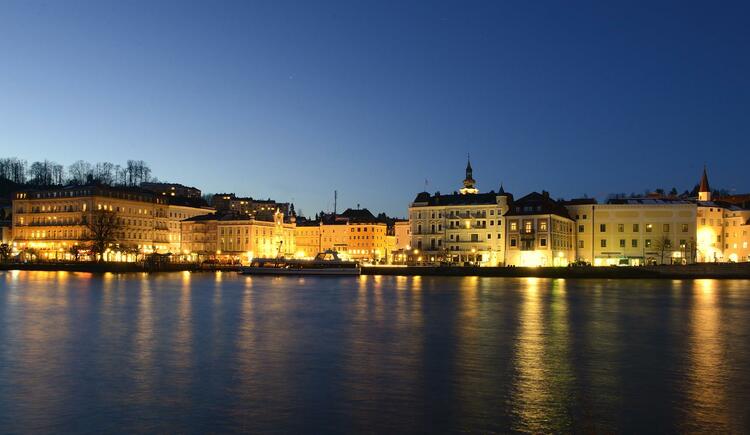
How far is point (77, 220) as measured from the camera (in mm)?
111000

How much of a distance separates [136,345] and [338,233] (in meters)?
128

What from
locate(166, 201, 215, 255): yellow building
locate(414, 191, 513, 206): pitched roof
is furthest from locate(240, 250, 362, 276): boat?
locate(166, 201, 215, 255): yellow building

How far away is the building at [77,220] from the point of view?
110688 mm

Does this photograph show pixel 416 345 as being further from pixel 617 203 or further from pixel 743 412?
Answer: pixel 617 203

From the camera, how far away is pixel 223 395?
1596 cm

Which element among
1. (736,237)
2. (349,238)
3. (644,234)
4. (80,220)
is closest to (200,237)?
(80,220)

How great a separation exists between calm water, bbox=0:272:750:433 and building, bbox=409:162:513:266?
189ft

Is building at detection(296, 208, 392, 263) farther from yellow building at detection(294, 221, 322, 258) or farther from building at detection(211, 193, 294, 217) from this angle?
building at detection(211, 193, 294, 217)

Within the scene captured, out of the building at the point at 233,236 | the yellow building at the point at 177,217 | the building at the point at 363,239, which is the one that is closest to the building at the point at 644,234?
the building at the point at 233,236

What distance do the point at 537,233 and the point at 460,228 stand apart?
1377 centimetres

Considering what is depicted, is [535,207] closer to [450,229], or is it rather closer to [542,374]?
[450,229]

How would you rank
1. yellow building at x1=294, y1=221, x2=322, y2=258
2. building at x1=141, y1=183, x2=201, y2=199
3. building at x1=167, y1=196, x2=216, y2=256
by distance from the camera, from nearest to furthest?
building at x1=167, y1=196, x2=216, y2=256, yellow building at x1=294, y1=221, x2=322, y2=258, building at x1=141, y1=183, x2=201, y2=199

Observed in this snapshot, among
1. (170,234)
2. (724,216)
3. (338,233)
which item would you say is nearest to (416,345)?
(724,216)

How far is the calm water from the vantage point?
546 inches
